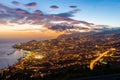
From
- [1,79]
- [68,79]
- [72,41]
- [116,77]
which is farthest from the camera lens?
[72,41]

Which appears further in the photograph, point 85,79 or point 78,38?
point 78,38

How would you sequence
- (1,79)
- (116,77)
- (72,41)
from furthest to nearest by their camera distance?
(72,41)
(1,79)
(116,77)

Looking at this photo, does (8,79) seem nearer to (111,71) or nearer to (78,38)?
(111,71)

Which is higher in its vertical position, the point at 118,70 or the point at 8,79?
the point at 118,70

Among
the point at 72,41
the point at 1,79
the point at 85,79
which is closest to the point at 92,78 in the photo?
the point at 85,79

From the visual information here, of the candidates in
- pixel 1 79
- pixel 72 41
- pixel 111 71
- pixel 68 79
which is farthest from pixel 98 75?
pixel 72 41

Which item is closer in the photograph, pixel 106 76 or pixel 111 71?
pixel 106 76

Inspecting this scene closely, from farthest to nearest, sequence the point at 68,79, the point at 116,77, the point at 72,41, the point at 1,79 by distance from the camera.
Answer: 1. the point at 72,41
2. the point at 1,79
3. the point at 68,79
4. the point at 116,77

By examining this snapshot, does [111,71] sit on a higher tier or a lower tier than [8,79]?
higher

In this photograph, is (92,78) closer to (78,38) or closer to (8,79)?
(8,79)
